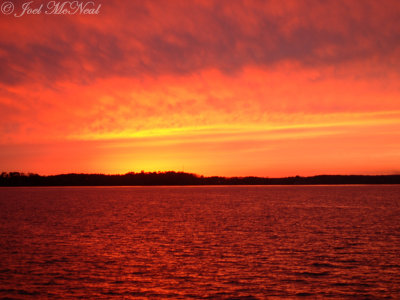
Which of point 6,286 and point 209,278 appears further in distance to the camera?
point 209,278

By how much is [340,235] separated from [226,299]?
33.9 metres

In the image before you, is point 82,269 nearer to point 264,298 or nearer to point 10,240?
point 264,298

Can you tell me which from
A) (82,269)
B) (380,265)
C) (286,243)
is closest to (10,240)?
(82,269)

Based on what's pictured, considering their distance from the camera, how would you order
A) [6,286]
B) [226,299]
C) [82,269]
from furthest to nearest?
1. [82,269]
2. [6,286]
3. [226,299]

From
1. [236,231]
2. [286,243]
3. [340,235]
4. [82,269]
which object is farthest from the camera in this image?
[236,231]

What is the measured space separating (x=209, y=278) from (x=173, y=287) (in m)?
3.67

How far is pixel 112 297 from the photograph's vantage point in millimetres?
26984

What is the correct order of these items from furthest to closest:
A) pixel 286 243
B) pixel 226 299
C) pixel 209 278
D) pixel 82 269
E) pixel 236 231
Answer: pixel 236 231, pixel 286 243, pixel 82 269, pixel 209 278, pixel 226 299

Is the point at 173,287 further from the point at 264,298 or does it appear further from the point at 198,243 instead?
the point at 198,243

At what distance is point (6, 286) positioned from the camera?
96.0ft

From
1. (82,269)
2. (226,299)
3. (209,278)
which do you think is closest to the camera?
(226,299)

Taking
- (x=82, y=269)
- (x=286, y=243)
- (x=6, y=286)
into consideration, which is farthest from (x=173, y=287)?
(x=286, y=243)

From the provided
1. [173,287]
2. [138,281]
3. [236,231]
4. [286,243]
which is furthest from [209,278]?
[236,231]

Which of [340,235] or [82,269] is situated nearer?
[82,269]
